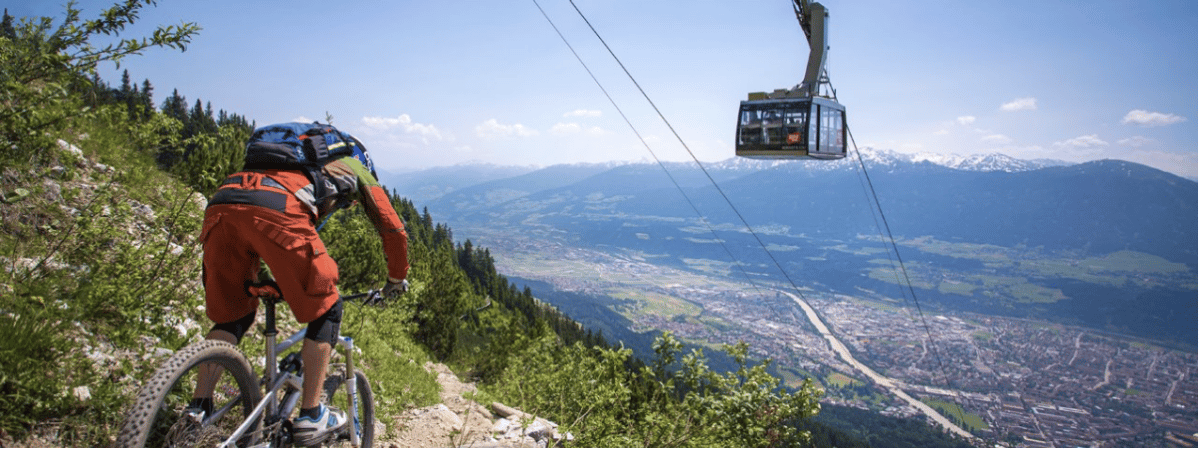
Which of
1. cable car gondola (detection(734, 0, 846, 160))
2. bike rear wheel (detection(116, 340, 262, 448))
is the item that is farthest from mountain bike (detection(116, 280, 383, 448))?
cable car gondola (detection(734, 0, 846, 160))

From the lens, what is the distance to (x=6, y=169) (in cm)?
514

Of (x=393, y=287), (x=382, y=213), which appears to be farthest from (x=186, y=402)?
(x=382, y=213)

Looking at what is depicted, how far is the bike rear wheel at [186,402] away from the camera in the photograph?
2316 mm

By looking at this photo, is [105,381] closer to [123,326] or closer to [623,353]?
[123,326]

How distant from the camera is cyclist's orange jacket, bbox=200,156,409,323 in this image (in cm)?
267

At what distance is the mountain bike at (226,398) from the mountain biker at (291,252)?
74 millimetres

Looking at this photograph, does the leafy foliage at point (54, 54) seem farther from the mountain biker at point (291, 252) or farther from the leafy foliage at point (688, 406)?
the leafy foliage at point (688, 406)

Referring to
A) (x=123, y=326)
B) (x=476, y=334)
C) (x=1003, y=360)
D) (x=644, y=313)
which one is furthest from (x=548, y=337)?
(x=1003, y=360)

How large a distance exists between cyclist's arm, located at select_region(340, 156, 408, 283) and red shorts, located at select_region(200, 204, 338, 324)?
35 centimetres

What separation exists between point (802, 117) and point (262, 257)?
14.0 meters

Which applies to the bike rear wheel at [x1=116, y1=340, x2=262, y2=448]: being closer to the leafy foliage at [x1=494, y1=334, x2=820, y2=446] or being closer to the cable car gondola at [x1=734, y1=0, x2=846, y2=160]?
the leafy foliage at [x1=494, y1=334, x2=820, y2=446]

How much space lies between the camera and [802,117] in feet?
48.1

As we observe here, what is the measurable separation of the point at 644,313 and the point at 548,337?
161019 millimetres

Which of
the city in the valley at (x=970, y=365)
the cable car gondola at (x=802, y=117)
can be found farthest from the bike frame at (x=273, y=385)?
the city in the valley at (x=970, y=365)
